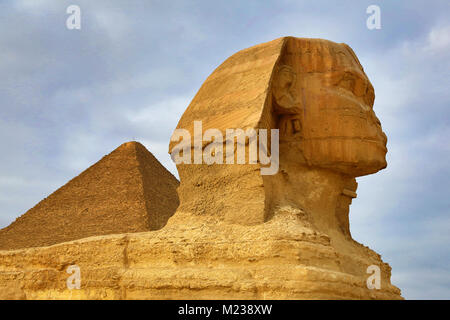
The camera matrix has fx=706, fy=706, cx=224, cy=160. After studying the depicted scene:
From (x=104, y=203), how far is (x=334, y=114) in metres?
58.7

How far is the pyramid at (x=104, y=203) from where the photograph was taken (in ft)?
197

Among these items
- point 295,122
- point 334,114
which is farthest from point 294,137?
point 334,114

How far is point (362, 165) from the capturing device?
18.9 feet

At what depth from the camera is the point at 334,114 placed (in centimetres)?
574

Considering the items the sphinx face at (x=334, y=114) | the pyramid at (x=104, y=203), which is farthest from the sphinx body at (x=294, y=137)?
the pyramid at (x=104, y=203)

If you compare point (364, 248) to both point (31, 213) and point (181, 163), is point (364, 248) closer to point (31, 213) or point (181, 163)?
point (181, 163)

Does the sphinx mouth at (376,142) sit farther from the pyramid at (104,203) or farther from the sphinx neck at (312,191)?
the pyramid at (104,203)

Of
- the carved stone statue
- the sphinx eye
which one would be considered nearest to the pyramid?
the carved stone statue

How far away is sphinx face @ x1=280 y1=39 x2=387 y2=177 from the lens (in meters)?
5.72

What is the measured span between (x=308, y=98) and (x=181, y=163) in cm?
119

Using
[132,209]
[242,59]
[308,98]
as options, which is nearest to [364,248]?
[308,98]

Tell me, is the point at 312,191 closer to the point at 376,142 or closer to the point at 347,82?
the point at 376,142

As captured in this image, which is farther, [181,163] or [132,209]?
[132,209]

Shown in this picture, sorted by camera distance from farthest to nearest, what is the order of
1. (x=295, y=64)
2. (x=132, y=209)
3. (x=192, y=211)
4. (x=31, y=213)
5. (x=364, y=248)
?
(x=31, y=213), (x=132, y=209), (x=364, y=248), (x=295, y=64), (x=192, y=211)
